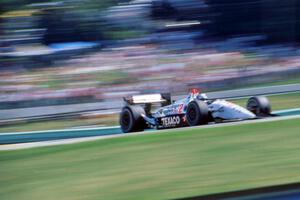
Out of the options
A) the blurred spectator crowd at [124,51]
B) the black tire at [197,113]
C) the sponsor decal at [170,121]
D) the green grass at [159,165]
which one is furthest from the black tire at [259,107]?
the blurred spectator crowd at [124,51]

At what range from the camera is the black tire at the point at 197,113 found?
30.3 ft

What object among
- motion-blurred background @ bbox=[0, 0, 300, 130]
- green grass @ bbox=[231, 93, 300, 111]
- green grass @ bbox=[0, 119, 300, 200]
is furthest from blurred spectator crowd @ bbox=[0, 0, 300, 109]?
green grass @ bbox=[0, 119, 300, 200]

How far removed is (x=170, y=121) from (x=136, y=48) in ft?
37.9

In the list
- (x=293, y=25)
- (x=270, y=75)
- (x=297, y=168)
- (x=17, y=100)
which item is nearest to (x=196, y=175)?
(x=297, y=168)

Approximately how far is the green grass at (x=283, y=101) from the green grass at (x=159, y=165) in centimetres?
434

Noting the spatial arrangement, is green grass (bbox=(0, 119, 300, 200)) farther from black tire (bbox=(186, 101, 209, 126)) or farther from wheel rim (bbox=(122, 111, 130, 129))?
wheel rim (bbox=(122, 111, 130, 129))

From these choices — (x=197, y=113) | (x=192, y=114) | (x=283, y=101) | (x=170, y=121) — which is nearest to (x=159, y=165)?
(x=197, y=113)

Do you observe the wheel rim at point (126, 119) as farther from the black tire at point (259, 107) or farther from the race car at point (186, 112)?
the black tire at point (259, 107)

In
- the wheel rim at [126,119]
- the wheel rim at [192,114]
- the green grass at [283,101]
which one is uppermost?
the wheel rim at [192,114]

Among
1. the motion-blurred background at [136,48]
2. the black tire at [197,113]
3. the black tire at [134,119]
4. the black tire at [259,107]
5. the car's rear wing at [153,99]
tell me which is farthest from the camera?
the motion-blurred background at [136,48]

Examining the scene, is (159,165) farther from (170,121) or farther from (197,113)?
(170,121)

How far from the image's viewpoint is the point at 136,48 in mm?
21203

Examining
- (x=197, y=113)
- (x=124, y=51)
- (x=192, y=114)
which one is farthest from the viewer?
(x=124, y=51)

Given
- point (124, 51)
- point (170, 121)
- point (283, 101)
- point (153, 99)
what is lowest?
point (283, 101)
